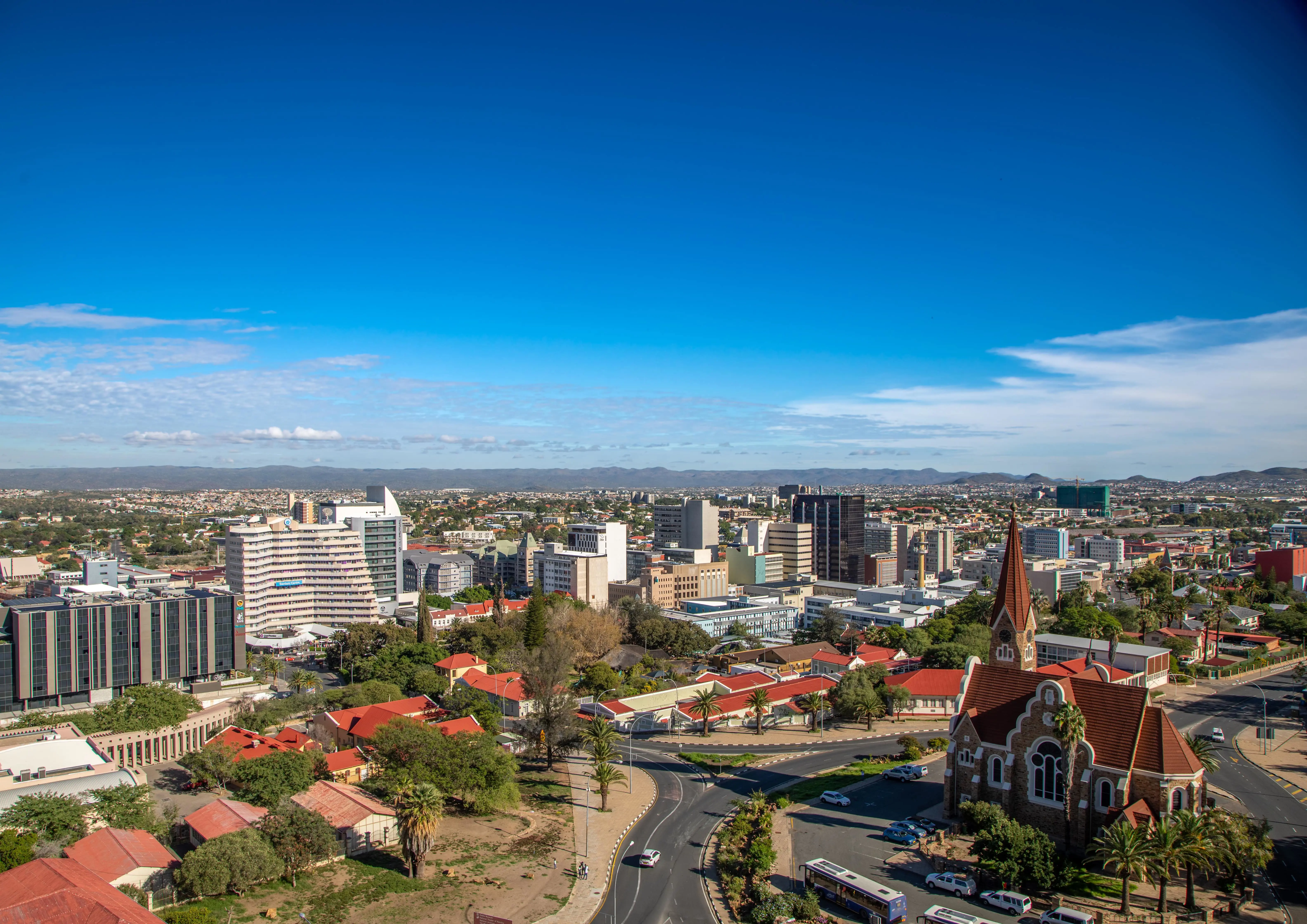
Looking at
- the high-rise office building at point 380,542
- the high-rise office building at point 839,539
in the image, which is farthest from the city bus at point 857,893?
the high-rise office building at point 839,539

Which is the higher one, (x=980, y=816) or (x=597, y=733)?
(x=597, y=733)

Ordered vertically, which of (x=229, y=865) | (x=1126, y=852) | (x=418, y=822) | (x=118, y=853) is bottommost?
(x=229, y=865)

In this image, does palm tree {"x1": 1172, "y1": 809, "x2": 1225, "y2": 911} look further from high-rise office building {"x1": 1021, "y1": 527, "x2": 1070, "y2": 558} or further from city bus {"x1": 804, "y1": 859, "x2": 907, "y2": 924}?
high-rise office building {"x1": 1021, "y1": 527, "x2": 1070, "y2": 558}

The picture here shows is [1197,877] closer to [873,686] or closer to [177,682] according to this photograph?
[873,686]

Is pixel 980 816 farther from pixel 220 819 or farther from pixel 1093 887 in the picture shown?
pixel 220 819

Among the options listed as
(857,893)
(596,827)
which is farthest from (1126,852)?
(596,827)

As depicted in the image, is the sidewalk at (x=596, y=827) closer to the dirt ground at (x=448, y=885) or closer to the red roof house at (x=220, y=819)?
the dirt ground at (x=448, y=885)

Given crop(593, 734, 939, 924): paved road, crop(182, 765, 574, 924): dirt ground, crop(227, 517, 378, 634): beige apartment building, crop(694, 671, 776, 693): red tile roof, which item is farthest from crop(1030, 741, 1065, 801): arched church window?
crop(227, 517, 378, 634): beige apartment building
